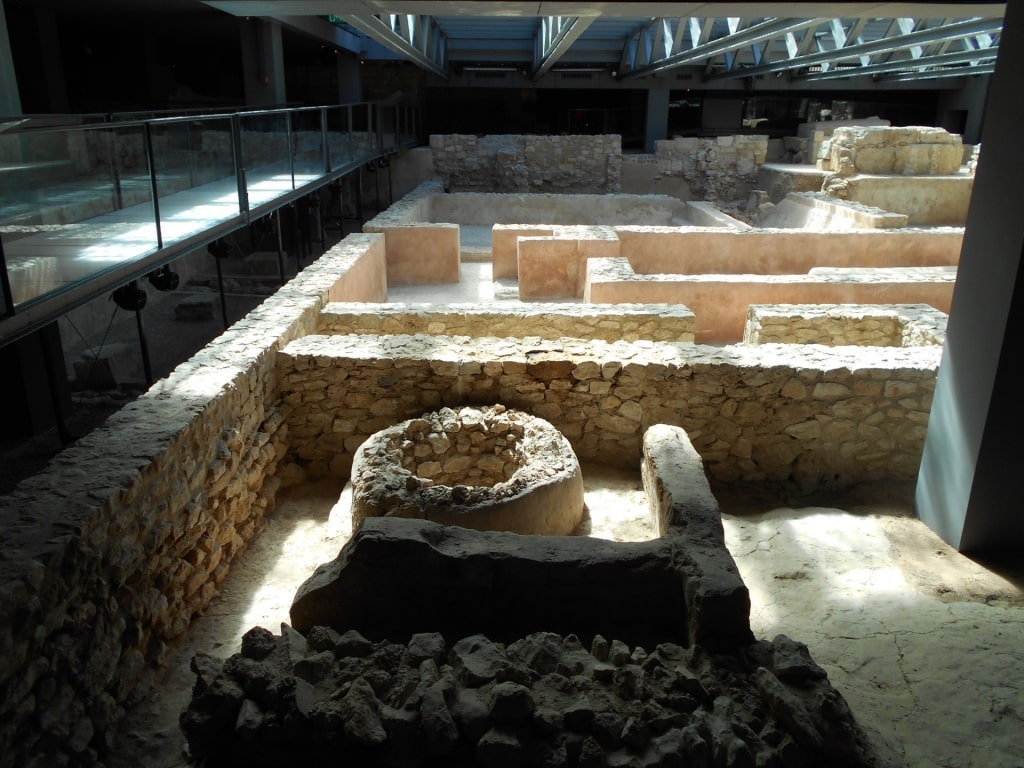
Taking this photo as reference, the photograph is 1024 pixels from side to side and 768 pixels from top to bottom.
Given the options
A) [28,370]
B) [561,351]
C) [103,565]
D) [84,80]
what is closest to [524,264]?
[561,351]

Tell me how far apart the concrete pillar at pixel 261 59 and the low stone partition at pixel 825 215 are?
28.9ft

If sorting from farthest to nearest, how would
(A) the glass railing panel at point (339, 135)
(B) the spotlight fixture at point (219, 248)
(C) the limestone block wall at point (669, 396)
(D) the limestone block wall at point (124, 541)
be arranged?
1. (A) the glass railing panel at point (339, 135)
2. (B) the spotlight fixture at point (219, 248)
3. (C) the limestone block wall at point (669, 396)
4. (D) the limestone block wall at point (124, 541)

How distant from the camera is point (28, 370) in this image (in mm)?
5727

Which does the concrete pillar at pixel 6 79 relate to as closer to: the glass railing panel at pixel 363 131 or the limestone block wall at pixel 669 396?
the limestone block wall at pixel 669 396

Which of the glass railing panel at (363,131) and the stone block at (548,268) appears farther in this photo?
the glass railing panel at (363,131)

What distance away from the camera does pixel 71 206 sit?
4484mm

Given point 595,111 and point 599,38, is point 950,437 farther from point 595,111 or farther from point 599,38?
point 595,111

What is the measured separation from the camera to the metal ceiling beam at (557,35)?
9.51m

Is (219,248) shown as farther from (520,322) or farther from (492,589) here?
(492,589)

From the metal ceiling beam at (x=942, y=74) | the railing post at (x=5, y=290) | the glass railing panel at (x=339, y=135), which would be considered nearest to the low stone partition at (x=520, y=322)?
the railing post at (x=5, y=290)

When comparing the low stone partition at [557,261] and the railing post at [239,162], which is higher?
the railing post at [239,162]

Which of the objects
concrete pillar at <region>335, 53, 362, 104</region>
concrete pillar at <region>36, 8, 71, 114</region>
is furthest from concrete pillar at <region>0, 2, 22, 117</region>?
concrete pillar at <region>335, 53, 362, 104</region>

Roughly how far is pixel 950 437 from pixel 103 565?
3.98 m

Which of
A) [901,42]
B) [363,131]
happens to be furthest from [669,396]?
[901,42]
